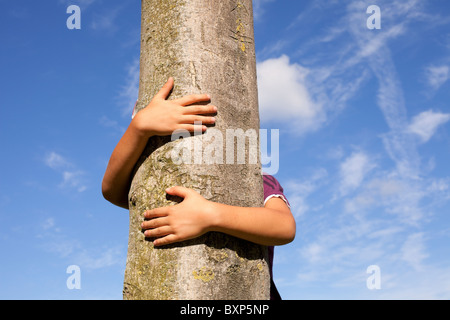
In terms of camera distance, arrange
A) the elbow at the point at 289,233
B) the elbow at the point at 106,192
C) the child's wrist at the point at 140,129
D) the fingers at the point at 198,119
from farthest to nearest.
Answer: the elbow at the point at 106,192 → the elbow at the point at 289,233 → the child's wrist at the point at 140,129 → the fingers at the point at 198,119

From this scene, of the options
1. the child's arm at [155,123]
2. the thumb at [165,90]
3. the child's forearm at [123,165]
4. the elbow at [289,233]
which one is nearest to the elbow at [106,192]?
the child's forearm at [123,165]

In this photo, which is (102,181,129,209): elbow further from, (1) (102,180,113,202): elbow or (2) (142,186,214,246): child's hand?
(2) (142,186,214,246): child's hand

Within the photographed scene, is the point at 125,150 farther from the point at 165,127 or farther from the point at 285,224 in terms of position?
the point at 285,224

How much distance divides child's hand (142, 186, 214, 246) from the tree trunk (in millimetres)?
58

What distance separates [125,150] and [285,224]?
3.38 feet

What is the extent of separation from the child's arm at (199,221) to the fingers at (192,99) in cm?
47

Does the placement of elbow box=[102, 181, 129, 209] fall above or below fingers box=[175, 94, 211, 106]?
below

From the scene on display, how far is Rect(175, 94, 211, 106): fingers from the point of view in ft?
7.65

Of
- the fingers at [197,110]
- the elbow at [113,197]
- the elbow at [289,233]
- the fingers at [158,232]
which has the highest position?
the fingers at [197,110]

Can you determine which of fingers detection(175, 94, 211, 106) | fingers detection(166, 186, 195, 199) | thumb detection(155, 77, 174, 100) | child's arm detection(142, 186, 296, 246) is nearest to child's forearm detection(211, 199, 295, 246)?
child's arm detection(142, 186, 296, 246)

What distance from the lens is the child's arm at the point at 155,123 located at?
2307 mm

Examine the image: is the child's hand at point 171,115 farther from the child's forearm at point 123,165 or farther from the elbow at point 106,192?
the elbow at point 106,192

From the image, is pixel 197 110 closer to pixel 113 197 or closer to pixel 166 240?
pixel 166 240
